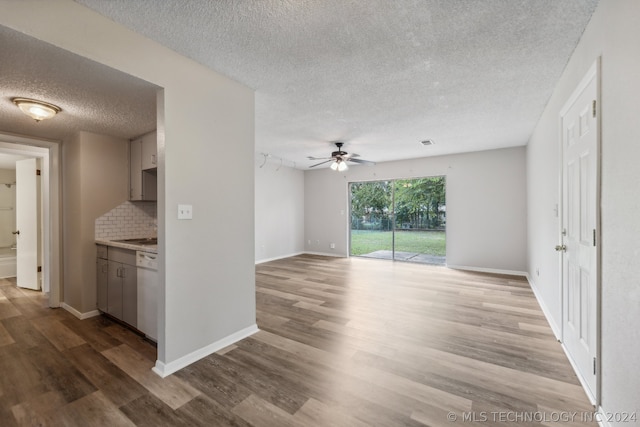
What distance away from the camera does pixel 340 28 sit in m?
1.84

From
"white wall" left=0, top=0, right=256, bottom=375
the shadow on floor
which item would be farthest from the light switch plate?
the shadow on floor

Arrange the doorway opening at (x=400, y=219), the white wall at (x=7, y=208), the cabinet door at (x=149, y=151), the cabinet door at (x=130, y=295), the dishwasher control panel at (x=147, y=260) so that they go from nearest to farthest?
the dishwasher control panel at (x=147, y=260) → the cabinet door at (x=130, y=295) → the cabinet door at (x=149, y=151) → the white wall at (x=7, y=208) → the doorway opening at (x=400, y=219)

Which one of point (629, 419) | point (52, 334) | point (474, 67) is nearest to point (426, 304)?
point (629, 419)

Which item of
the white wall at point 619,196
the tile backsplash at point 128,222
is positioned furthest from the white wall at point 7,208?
the white wall at point 619,196

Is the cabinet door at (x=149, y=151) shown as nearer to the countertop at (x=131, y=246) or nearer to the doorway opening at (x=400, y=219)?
the countertop at (x=131, y=246)

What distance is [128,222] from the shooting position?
3699 mm

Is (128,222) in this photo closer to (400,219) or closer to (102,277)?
(102,277)

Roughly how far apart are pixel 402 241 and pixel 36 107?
6633 mm

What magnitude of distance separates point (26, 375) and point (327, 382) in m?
2.33

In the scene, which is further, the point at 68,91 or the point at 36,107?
the point at 36,107

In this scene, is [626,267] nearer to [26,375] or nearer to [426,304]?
[426,304]

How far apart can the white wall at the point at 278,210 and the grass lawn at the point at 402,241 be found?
5.56 ft

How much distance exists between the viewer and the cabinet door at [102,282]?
3182mm

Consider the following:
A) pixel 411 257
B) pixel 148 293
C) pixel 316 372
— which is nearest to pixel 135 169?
pixel 148 293
